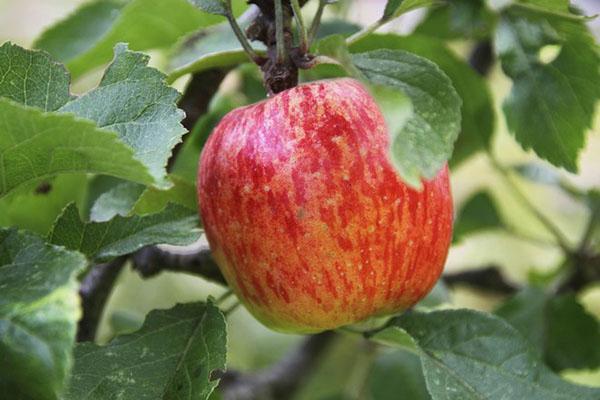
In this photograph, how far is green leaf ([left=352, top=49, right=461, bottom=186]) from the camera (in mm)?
393

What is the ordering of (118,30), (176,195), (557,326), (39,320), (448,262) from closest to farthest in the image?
1. (39,320)
2. (176,195)
3. (118,30)
4. (557,326)
5. (448,262)

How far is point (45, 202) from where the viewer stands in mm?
728

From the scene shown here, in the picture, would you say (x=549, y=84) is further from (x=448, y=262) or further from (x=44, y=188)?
(x=448, y=262)

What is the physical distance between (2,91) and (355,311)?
21 centimetres

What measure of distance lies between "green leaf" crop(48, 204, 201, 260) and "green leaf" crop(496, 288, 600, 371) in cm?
40

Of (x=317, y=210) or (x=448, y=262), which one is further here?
(x=448, y=262)

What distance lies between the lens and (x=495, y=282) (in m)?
0.97

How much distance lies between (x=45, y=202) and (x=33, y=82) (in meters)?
0.29

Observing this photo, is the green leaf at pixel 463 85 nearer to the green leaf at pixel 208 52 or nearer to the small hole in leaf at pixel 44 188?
the green leaf at pixel 208 52

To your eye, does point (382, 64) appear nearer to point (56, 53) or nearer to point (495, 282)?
point (56, 53)

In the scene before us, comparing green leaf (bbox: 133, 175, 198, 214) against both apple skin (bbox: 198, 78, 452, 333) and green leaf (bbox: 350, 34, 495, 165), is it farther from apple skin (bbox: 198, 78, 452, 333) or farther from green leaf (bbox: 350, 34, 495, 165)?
green leaf (bbox: 350, 34, 495, 165)

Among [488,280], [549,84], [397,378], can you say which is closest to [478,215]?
[488,280]

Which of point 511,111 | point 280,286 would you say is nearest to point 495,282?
point 511,111

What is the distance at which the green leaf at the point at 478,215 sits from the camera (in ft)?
3.23
